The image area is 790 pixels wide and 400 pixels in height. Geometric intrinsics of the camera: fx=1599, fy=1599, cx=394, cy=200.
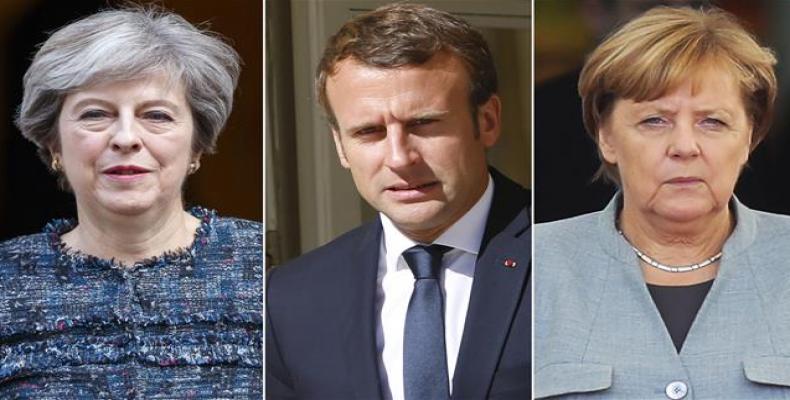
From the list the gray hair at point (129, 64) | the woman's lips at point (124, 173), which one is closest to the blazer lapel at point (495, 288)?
the gray hair at point (129, 64)

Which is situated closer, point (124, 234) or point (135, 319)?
point (135, 319)

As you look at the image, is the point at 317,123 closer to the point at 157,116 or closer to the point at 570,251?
the point at 157,116

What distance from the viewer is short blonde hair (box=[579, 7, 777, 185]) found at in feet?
22.8

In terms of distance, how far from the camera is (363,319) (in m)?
6.94

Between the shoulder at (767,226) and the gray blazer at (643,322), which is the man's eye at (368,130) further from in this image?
the shoulder at (767,226)

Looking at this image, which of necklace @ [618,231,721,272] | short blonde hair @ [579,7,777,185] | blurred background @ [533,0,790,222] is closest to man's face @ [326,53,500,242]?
blurred background @ [533,0,790,222]

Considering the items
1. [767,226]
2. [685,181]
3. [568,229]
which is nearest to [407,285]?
[568,229]

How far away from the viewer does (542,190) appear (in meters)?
7.02

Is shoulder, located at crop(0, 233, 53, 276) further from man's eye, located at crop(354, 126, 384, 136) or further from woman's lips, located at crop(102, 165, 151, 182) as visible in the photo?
man's eye, located at crop(354, 126, 384, 136)

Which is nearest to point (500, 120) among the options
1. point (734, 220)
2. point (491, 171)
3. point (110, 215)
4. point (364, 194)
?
point (491, 171)

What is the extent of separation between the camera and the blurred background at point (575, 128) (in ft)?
23.0

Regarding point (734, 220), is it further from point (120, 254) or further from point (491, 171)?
point (120, 254)

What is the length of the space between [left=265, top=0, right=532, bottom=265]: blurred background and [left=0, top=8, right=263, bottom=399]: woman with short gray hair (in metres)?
0.20

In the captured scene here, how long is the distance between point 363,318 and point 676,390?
1.38 meters
